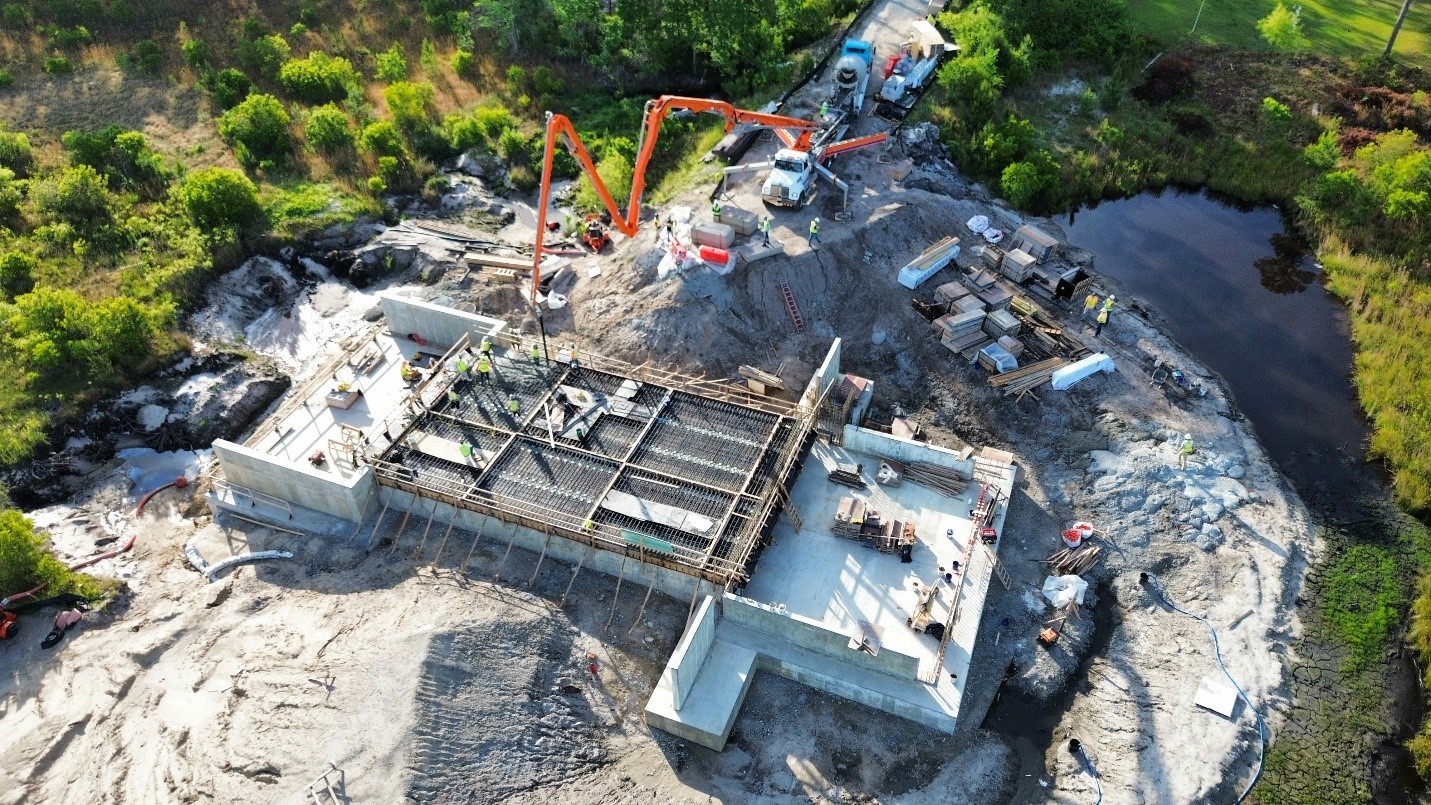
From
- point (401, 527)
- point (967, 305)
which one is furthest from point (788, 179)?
point (401, 527)

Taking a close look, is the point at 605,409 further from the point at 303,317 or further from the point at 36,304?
the point at 36,304

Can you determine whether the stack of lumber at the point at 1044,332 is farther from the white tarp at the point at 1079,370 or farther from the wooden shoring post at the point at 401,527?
the wooden shoring post at the point at 401,527

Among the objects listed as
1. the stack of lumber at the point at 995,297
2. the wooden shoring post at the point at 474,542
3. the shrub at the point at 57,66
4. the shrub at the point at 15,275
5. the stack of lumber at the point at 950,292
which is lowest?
the wooden shoring post at the point at 474,542

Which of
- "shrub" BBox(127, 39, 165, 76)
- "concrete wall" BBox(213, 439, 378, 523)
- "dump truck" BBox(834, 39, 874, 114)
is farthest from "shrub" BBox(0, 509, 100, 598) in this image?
"dump truck" BBox(834, 39, 874, 114)

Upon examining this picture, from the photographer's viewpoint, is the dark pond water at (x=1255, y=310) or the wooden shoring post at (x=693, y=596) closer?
the wooden shoring post at (x=693, y=596)

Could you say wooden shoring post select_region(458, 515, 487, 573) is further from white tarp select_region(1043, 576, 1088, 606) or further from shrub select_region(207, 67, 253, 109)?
shrub select_region(207, 67, 253, 109)

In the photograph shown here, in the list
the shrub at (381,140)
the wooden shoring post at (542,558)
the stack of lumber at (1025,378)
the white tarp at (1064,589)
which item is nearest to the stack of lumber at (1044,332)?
the stack of lumber at (1025,378)
